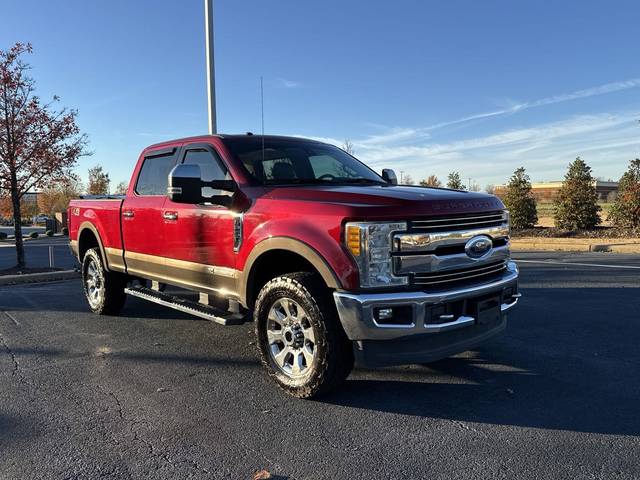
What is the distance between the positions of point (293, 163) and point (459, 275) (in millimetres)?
1967

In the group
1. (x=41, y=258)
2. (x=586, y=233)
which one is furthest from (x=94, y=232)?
(x=586, y=233)

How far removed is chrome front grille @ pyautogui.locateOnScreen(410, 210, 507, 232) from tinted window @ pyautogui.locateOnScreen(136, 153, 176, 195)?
308 cm

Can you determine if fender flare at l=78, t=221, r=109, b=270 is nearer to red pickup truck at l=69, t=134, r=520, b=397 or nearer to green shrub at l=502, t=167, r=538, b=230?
red pickup truck at l=69, t=134, r=520, b=397

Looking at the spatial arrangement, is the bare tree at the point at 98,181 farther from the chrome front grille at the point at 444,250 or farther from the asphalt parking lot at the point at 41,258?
the chrome front grille at the point at 444,250

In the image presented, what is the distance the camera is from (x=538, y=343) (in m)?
4.98

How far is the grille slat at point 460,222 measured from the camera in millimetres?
3436

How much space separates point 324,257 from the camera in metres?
3.49

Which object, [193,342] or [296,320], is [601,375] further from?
[193,342]

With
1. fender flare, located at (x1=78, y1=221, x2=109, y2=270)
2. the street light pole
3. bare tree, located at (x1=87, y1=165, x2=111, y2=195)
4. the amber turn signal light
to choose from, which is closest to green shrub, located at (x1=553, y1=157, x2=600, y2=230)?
the street light pole

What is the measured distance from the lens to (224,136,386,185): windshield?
15.0ft

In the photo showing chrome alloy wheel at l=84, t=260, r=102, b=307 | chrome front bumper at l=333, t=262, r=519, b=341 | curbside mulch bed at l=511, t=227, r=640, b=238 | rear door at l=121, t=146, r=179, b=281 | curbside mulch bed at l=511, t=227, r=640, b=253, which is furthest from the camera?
curbside mulch bed at l=511, t=227, r=640, b=238

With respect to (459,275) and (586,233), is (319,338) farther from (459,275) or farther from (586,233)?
(586,233)

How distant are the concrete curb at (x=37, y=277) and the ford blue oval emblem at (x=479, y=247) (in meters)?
8.42

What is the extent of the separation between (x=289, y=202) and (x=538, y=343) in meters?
2.96
